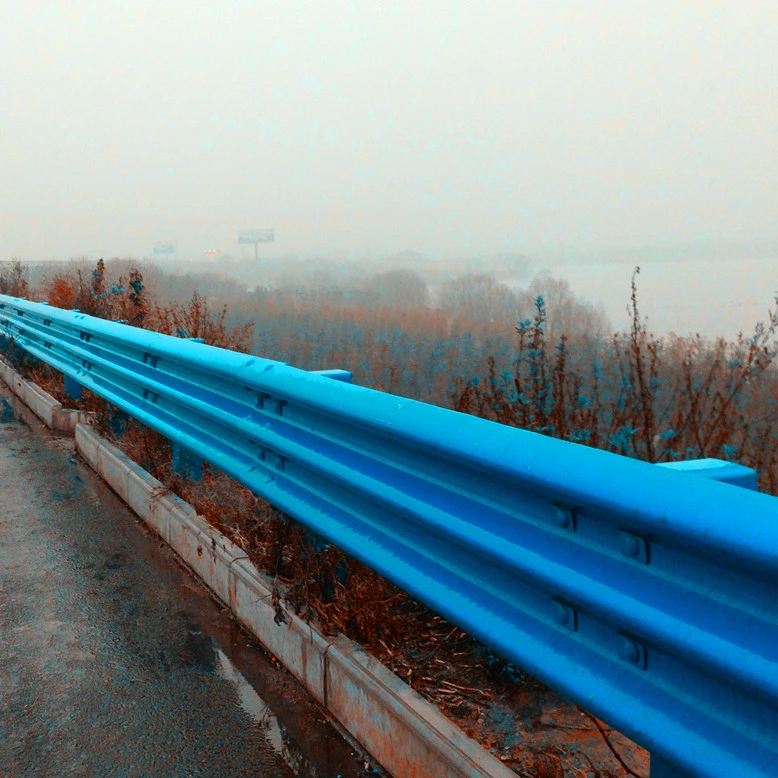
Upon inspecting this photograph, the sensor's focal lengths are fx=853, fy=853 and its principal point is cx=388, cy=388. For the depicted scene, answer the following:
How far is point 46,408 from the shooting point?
328 inches

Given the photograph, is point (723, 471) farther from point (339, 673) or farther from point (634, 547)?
point (339, 673)

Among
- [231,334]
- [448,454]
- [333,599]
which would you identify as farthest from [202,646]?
[231,334]

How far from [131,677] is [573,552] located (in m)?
2.10

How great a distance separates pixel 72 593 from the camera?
13.7ft

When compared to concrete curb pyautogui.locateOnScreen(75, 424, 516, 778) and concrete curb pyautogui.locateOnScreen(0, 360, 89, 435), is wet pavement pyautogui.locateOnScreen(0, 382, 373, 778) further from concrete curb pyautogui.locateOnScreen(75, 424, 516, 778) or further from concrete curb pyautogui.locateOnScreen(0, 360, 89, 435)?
concrete curb pyautogui.locateOnScreen(0, 360, 89, 435)

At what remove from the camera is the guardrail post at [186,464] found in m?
5.04

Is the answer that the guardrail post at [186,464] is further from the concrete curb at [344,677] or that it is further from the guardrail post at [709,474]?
the guardrail post at [709,474]

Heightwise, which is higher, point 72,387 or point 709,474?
point 709,474

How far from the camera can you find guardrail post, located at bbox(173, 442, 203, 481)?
504 cm

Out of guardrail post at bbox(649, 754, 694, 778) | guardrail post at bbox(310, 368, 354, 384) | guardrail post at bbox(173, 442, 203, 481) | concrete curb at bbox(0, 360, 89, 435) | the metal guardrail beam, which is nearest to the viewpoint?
the metal guardrail beam

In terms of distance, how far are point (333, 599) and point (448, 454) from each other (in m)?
1.20

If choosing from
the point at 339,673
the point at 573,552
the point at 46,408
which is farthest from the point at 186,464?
the point at 46,408

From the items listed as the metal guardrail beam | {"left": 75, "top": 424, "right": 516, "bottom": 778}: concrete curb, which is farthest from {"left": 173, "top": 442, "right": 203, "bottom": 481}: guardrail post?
the metal guardrail beam

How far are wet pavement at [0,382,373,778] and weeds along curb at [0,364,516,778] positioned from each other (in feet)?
0.26
